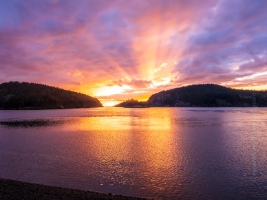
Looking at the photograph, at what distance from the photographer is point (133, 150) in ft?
88.6

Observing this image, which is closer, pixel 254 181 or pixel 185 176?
pixel 254 181

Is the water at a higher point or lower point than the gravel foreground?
lower

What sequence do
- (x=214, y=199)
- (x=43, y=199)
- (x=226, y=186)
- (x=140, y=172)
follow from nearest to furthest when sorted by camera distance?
1. (x=43, y=199)
2. (x=214, y=199)
3. (x=226, y=186)
4. (x=140, y=172)

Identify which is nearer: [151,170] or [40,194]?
[40,194]

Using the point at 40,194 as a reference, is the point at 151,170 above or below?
below

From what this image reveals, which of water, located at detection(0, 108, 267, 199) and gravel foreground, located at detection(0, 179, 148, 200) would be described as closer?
gravel foreground, located at detection(0, 179, 148, 200)

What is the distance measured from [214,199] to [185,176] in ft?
12.9

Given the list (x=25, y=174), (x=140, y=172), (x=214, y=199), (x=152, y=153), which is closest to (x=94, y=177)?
(x=140, y=172)

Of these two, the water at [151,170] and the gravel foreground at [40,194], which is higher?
the gravel foreground at [40,194]

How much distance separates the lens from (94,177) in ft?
54.4

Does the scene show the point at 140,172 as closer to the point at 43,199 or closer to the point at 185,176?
the point at 185,176

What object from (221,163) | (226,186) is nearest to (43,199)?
(226,186)

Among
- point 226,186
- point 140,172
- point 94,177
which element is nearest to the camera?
point 226,186

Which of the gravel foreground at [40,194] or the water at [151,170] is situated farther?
→ the water at [151,170]
